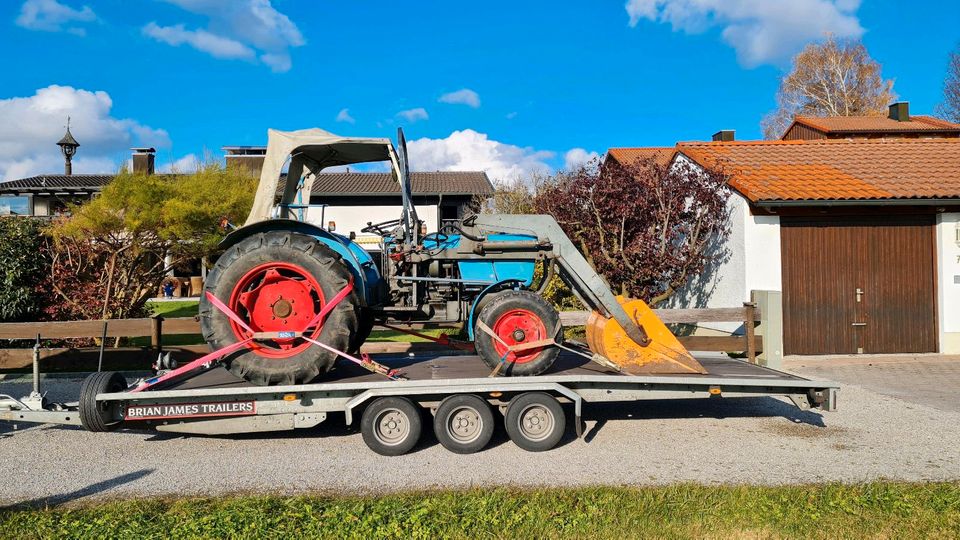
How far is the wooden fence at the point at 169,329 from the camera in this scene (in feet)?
27.6

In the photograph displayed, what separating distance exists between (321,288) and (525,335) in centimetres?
187

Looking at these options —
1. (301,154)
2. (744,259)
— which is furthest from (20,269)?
(744,259)

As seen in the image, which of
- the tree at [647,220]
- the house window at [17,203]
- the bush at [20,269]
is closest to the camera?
the bush at [20,269]

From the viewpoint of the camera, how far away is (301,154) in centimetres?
678

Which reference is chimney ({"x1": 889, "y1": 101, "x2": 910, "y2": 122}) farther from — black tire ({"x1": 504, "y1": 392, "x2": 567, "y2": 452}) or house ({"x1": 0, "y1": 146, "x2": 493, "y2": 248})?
black tire ({"x1": 504, "y1": 392, "x2": 567, "y2": 452})

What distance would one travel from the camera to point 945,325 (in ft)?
36.5

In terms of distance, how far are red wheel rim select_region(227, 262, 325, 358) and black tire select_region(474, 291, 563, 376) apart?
1.47 m

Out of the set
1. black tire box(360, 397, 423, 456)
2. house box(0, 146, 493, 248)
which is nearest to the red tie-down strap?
black tire box(360, 397, 423, 456)

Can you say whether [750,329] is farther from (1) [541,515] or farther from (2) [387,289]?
(1) [541,515]

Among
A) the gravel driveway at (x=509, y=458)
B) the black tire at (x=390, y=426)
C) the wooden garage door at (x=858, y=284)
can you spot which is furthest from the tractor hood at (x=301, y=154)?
the wooden garage door at (x=858, y=284)

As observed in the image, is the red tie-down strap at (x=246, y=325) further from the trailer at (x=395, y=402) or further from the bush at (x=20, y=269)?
the bush at (x=20, y=269)

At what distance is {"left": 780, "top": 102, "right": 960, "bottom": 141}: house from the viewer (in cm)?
2370

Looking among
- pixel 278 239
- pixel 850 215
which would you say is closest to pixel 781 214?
pixel 850 215

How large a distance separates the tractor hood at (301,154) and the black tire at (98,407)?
1.83 m
